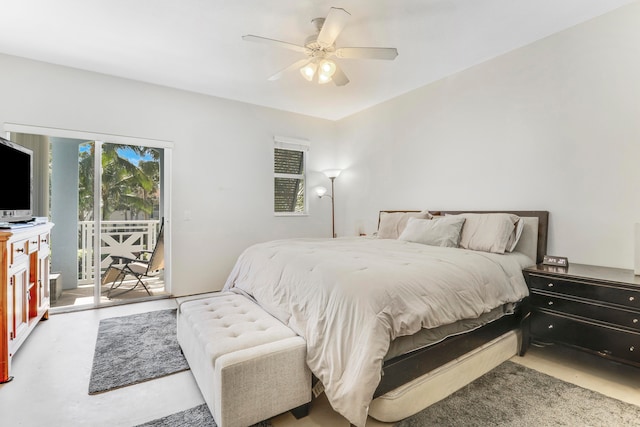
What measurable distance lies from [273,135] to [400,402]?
413cm

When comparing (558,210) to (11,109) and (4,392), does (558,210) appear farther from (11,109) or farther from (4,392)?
(11,109)

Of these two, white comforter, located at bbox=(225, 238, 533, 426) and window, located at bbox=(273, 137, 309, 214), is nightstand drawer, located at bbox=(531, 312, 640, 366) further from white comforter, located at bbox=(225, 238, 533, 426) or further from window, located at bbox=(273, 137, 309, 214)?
window, located at bbox=(273, 137, 309, 214)

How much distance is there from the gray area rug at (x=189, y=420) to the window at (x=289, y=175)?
3.49m

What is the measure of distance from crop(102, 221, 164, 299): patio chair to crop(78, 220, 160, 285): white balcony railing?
0.07m

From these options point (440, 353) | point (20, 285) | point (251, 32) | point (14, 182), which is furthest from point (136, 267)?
point (440, 353)

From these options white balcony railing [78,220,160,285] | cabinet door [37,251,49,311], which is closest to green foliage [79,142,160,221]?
white balcony railing [78,220,160,285]

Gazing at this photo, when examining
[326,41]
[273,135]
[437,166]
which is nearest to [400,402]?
[326,41]

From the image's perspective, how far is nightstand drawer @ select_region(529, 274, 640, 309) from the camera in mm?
1939

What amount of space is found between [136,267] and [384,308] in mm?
3564

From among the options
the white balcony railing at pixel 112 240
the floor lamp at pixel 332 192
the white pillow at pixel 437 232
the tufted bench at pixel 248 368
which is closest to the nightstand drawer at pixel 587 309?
the white pillow at pixel 437 232

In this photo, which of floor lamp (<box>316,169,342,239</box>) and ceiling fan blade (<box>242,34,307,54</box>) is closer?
ceiling fan blade (<box>242,34,307,54</box>)

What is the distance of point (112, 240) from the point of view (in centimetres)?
387

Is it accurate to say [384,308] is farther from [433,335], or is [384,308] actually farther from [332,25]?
[332,25]

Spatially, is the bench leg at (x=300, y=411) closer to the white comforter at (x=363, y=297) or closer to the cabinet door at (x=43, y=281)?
the white comforter at (x=363, y=297)
